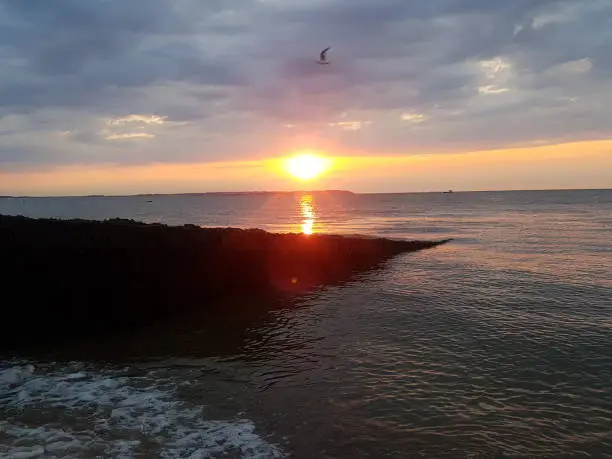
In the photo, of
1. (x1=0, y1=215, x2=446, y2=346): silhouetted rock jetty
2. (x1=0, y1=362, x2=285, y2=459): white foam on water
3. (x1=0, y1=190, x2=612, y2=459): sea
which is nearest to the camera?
(x1=0, y1=362, x2=285, y2=459): white foam on water

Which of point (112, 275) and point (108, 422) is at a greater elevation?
point (112, 275)

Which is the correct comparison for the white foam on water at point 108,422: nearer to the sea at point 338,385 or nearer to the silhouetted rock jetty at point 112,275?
the sea at point 338,385

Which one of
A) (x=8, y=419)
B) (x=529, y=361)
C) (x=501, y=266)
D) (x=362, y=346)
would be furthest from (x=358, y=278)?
(x=8, y=419)

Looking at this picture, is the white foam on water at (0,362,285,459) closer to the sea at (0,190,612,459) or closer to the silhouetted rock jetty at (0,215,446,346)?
the sea at (0,190,612,459)

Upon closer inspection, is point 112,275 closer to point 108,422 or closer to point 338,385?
point 108,422

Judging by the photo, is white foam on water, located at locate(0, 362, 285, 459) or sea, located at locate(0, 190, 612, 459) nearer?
white foam on water, located at locate(0, 362, 285, 459)

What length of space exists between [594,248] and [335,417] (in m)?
42.3

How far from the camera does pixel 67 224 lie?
2456 cm

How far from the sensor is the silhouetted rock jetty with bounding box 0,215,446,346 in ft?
72.2

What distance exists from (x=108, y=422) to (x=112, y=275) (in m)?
12.3

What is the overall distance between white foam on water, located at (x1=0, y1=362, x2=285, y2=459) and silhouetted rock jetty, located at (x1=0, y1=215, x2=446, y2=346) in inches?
239

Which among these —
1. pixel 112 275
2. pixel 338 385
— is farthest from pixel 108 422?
pixel 112 275

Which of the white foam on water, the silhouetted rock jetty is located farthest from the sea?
the silhouetted rock jetty

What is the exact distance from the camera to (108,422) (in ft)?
42.2
